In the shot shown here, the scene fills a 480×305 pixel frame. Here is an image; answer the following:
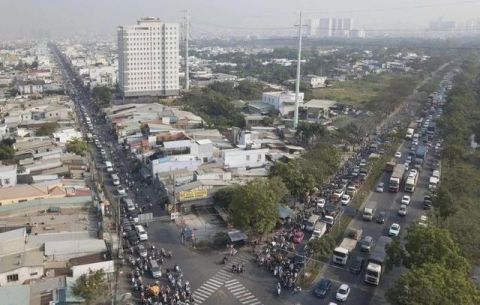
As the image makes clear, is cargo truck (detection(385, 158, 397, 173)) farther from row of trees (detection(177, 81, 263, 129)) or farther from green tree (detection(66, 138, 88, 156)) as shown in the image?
green tree (detection(66, 138, 88, 156))

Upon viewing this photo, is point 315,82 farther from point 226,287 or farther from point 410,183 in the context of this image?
point 226,287

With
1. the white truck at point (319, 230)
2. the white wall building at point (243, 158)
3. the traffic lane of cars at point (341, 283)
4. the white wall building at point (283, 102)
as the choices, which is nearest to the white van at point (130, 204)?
the white wall building at point (243, 158)

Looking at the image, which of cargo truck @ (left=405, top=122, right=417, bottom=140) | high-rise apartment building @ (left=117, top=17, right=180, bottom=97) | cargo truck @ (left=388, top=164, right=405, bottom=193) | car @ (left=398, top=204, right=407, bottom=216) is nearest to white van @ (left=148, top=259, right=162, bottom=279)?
car @ (left=398, top=204, right=407, bottom=216)

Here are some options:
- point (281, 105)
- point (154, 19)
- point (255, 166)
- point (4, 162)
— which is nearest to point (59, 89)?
point (154, 19)

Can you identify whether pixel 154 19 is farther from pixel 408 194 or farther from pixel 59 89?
pixel 408 194

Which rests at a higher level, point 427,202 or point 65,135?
point 65,135

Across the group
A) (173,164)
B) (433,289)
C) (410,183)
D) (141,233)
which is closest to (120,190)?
(173,164)

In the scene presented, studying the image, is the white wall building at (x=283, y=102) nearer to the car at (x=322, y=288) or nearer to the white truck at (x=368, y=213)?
the white truck at (x=368, y=213)
